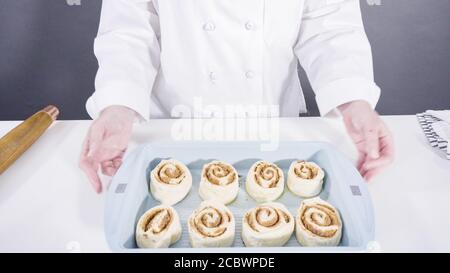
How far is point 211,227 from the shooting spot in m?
0.75

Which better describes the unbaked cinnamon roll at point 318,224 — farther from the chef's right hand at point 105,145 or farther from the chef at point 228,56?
the chef's right hand at point 105,145

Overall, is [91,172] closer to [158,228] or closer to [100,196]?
[100,196]

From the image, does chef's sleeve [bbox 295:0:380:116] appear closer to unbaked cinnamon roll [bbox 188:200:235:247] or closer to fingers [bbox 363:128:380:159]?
fingers [bbox 363:128:380:159]

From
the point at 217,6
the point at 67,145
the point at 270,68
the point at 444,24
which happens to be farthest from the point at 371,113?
the point at 444,24

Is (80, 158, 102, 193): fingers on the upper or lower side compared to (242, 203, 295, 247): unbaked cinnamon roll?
upper

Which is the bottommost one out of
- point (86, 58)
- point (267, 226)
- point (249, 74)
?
point (86, 58)

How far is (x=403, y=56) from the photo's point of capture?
2170mm

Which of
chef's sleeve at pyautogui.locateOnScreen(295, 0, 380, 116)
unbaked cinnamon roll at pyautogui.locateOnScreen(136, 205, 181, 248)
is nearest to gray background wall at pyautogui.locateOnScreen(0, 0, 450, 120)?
chef's sleeve at pyautogui.locateOnScreen(295, 0, 380, 116)

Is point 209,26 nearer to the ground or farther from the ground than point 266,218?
farther from the ground

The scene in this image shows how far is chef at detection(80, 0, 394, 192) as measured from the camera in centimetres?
99

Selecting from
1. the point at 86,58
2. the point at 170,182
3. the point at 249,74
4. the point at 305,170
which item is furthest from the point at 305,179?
the point at 86,58

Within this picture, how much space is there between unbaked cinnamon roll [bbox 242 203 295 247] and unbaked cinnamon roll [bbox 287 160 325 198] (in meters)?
0.07

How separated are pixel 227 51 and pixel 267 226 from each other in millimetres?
515

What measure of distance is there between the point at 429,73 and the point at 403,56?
167 millimetres
